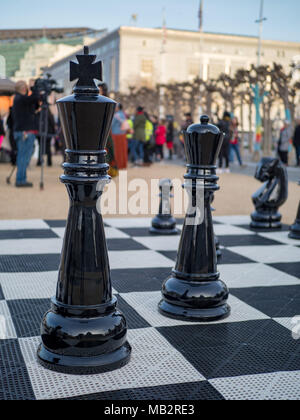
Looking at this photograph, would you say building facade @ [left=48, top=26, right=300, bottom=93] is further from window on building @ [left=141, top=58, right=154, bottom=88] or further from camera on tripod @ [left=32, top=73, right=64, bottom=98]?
camera on tripod @ [left=32, top=73, right=64, bottom=98]

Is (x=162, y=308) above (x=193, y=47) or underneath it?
underneath

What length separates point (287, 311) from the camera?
2.63 meters

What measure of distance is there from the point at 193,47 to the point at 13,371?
207 ft

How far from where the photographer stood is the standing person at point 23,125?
832 centimetres

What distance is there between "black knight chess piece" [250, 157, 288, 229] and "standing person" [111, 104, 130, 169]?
5795 mm

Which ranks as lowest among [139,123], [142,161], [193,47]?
[142,161]

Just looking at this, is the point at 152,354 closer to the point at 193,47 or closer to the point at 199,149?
the point at 199,149

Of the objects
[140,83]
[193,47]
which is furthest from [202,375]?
[193,47]

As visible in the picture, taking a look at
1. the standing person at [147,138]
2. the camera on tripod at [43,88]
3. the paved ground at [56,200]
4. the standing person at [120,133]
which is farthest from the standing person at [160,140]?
the camera on tripod at [43,88]

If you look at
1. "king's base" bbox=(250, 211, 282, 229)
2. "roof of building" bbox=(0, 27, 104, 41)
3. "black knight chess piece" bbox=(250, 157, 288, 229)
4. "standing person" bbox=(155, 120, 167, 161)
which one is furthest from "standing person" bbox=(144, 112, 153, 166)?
"roof of building" bbox=(0, 27, 104, 41)

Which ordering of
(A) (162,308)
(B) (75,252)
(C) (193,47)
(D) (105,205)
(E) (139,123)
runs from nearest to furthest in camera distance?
(B) (75,252) → (A) (162,308) → (D) (105,205) → (E) (139,123) → (C) (193,47)


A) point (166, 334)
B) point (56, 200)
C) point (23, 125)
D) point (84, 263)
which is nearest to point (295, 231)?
point (166, 334)

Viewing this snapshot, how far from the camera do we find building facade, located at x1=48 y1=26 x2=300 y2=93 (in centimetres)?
5847

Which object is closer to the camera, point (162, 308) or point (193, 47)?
point (162, 308)
